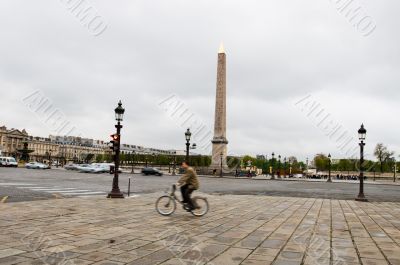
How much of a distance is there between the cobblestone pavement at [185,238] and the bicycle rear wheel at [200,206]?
30cm

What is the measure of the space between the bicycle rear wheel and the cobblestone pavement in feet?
0.99

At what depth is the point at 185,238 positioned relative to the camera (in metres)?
8.81

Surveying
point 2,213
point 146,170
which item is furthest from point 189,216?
point 146,170

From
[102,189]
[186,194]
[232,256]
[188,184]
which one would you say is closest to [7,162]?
[102,189]

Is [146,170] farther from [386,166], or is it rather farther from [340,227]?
[386,166]

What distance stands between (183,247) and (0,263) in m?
3.18

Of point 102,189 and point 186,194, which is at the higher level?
point 186,194

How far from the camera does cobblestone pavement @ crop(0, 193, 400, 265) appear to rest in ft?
22.8

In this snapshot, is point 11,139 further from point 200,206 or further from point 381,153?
point 200,206

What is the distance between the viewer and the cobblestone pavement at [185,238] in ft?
22.8

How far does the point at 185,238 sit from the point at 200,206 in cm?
383

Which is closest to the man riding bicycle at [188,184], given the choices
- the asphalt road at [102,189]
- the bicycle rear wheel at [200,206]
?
the bicycle rear wheel at [200,206]

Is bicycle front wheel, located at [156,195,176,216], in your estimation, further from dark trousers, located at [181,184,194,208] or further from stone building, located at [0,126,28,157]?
stone building, located at [0,126,28,157]

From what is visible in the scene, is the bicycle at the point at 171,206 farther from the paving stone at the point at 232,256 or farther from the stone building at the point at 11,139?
the stone building at the point at 11,139
